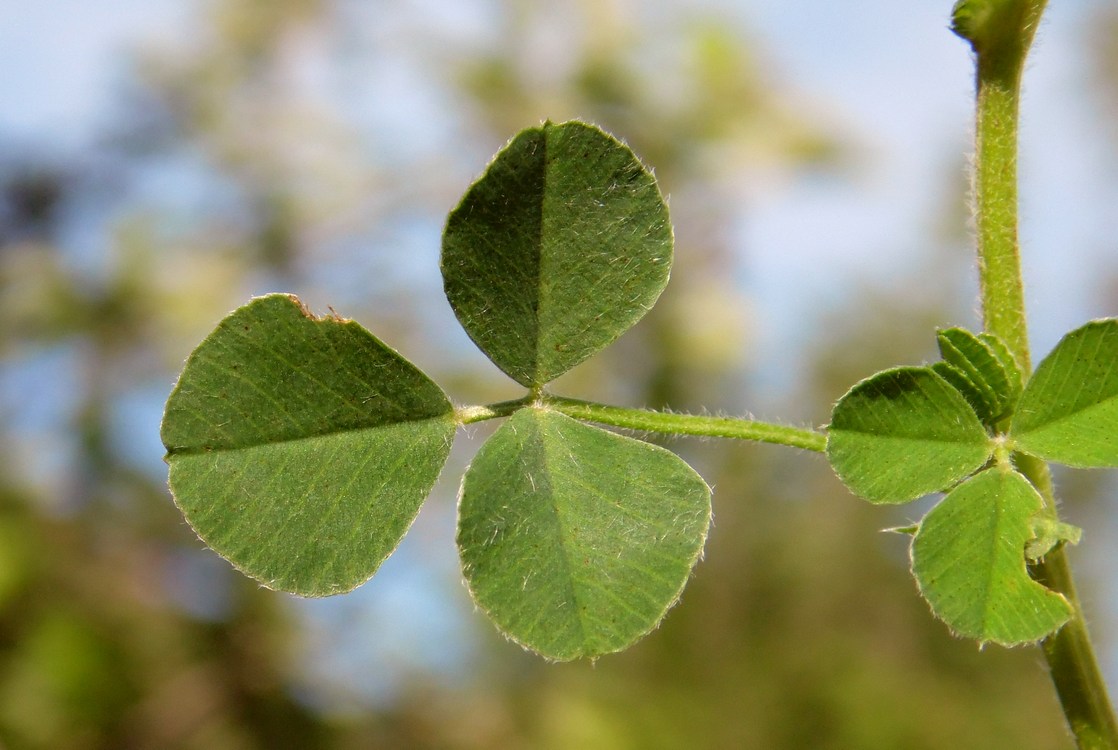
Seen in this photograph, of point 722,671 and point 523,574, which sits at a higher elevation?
point 523,574

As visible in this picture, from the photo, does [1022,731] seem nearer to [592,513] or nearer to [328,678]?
[328,678]

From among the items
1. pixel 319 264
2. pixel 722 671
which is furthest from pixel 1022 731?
pixel 319 264

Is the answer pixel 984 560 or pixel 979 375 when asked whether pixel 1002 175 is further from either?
pixel 984 560

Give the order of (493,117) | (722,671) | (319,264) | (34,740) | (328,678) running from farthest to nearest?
(722,671) < (493,117) < (319,264) < (328,678) < (34,740)

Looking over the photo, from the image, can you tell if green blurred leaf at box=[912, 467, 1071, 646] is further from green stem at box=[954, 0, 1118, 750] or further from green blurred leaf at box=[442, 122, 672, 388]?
green blurred leaf at box=[442, 122, 672, 388]

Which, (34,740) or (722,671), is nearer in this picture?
(34,740)

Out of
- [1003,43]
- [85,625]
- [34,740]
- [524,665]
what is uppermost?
[1003,43]
